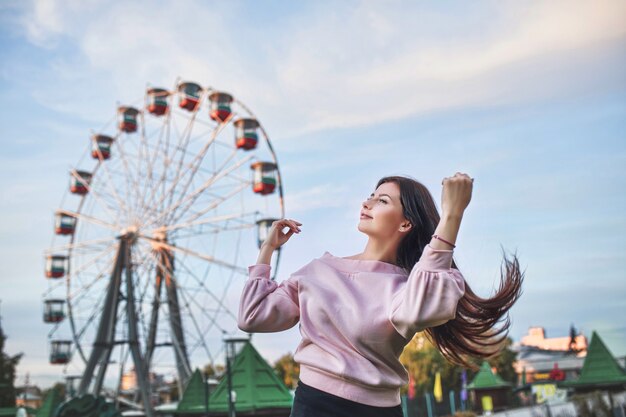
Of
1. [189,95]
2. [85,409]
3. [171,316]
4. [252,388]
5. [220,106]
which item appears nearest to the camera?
[85,409]

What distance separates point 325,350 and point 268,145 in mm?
21235

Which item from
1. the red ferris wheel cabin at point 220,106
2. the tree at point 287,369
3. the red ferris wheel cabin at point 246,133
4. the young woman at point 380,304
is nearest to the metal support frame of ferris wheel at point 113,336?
the red ferris wheel cabin at point 246,133

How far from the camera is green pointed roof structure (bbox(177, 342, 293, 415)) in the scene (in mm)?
13016

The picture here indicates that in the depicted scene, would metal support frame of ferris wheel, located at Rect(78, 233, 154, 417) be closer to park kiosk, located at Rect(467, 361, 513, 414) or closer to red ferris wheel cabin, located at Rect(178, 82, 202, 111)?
red ferris wheel cabin, located at Rect(178, 82, 202, 111)

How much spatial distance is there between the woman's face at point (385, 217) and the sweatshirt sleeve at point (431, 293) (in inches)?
14.8

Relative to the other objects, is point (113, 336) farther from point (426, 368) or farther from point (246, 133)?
point (426, 368)

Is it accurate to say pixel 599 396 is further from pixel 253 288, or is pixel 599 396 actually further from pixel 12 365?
pixel 12 365

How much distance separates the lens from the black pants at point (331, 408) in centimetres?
190

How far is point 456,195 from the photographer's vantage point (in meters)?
1.79

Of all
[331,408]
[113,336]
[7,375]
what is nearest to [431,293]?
[331,408]

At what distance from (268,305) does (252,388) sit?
1166cm

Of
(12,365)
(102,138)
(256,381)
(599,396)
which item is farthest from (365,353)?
(12,365)

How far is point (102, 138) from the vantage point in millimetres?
25266

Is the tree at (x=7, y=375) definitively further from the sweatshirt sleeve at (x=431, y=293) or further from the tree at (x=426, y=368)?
the sweatshirt sleeve at (x=431, y=293)
